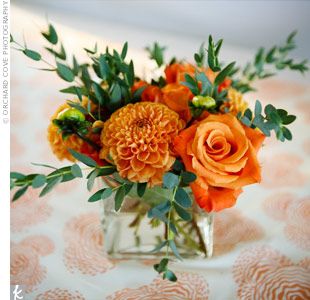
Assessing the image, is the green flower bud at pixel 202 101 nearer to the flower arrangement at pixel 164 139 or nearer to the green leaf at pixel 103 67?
the flower arrangement at pixel 164 139

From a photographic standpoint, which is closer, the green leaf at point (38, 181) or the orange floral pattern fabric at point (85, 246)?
the green leaf at point (38, 181)

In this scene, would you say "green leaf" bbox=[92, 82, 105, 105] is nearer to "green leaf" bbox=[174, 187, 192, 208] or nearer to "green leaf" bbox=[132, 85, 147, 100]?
"green leaf" bbox=[132, 85, 147, 100]

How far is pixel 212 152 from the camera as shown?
1.49 ft

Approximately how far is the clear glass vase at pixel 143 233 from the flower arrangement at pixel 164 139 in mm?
84

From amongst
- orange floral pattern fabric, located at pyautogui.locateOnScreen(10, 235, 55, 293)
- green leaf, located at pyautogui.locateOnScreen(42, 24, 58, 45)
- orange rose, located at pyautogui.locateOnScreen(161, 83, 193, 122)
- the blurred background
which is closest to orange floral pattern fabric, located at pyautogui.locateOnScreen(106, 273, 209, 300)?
orange floral pattern fabric, located at pyautogui.locateOnScreen(10, 235, 55, 293)

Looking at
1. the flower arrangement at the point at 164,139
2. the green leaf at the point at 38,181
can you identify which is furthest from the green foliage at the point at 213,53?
the green leaf at the point at 38,181

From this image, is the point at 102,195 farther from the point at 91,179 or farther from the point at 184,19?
the point at 184,19

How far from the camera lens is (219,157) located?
0.45 m

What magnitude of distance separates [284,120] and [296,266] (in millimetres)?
222

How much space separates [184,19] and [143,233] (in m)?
0.87

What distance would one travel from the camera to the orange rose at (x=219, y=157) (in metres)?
0.45

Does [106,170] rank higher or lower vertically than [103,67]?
lower

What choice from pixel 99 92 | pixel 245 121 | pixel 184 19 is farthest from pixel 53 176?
pixel 184 19

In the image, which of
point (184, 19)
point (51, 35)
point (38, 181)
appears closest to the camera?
point (38, 181)
